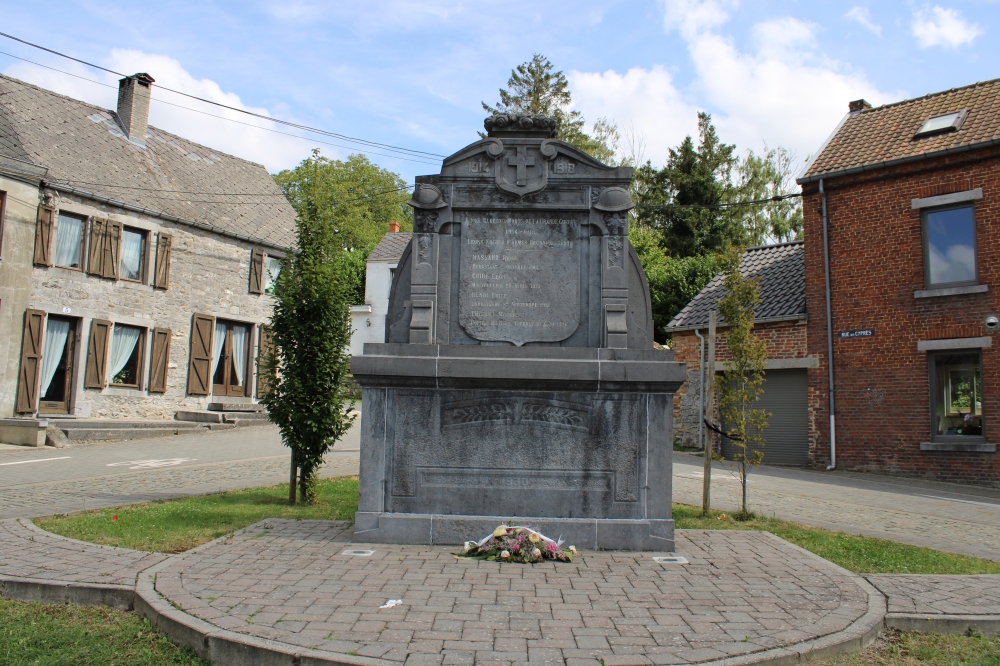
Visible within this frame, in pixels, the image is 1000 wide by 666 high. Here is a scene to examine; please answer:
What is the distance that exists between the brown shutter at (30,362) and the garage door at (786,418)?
54.3 ft

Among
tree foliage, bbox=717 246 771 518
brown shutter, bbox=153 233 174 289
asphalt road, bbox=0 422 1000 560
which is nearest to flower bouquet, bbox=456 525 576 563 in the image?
tree foliage, bbox=717 246 771 518

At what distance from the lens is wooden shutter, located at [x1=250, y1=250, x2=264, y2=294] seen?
81.8 ft

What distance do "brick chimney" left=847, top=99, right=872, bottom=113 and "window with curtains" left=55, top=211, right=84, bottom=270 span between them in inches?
786

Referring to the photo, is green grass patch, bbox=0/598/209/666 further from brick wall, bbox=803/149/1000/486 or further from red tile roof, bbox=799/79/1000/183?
red tile roof, bbox=799/79/1000/183

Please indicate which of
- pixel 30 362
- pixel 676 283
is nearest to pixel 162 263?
pixel 30 362

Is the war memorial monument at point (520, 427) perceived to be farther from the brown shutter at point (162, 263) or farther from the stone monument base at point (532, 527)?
the brown shutter at point (162, 263)

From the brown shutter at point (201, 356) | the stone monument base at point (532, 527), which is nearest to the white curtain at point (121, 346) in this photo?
the brown shutter at point (201, 356)

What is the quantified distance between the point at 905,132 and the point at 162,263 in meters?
19.4

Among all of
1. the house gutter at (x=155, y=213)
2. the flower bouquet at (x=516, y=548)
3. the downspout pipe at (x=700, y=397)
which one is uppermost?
the house gutter at (x=155, y=213)

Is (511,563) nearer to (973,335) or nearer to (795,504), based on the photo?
(795,504)

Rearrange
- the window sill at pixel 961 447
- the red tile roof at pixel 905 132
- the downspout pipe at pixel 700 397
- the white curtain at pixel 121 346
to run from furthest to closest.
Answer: the white curtain at pixel 121 346
the downspout pipe at pixel 700 397
the red tile roof at pixel 905 132
the window sill at pixel 961 447

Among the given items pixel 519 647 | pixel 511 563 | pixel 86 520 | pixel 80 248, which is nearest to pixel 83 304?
pixel 80 248

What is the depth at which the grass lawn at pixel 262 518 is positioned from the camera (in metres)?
6.75

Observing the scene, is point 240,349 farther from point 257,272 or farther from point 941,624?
point 941,624
